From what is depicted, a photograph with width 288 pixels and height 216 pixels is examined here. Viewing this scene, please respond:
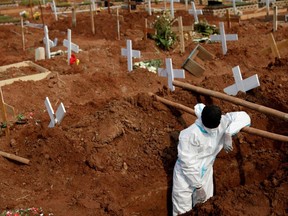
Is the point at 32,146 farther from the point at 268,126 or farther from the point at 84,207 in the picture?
the point at 268,126

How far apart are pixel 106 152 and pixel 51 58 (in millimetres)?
7519

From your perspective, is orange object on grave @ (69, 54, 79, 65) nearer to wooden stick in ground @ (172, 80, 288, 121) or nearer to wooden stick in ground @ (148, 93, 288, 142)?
wooden stick in ground @ (172, 80, 288, 121)

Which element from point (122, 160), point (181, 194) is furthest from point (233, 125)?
point (122, 160)

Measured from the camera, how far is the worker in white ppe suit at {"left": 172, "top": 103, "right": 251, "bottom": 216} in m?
5.74

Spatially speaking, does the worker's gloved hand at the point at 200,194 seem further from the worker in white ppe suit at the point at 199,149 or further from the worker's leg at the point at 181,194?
the worker's leg at the point at 181,194

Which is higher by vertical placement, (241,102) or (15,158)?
(241,102)

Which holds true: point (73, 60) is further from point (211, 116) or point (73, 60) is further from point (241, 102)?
point (211, 116)

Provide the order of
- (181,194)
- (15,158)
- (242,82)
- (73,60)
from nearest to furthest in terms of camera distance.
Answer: (181,194), (15,158), (242,82), (73,60)

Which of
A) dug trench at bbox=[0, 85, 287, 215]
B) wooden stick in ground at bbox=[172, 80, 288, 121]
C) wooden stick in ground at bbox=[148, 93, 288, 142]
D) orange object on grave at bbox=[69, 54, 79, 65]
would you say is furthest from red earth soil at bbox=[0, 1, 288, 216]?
orange object on grave at bbox=[69, 54, 79, 65]

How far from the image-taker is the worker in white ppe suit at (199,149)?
574 centimetres

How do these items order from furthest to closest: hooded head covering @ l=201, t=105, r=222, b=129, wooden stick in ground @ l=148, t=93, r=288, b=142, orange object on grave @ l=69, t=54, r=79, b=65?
1. orange object on grave @ l=69, t=54, r=79, b=65
2. wooden stick in ground @ l=148, t=93, r=288, b=142
3. hooded head covering @ l=201, t=105, r=222, b=129

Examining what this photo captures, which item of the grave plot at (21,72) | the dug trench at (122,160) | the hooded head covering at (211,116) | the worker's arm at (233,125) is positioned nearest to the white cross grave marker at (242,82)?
the dug trench at (122,160)

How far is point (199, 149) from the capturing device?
19.1 feet

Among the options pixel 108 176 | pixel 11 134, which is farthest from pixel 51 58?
pixel 108 176
